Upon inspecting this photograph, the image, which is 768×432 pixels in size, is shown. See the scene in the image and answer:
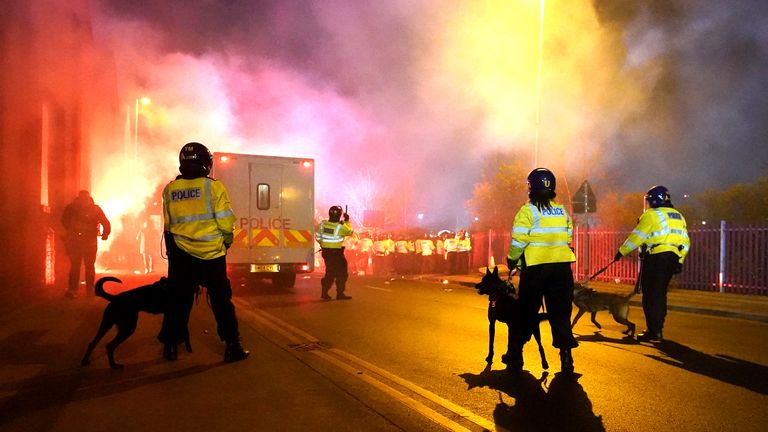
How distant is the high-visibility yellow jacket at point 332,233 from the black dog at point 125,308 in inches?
228

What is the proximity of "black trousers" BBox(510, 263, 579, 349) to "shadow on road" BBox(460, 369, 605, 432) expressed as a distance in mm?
360

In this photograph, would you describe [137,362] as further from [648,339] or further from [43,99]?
[43,99]

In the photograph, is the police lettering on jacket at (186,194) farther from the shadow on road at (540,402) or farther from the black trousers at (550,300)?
the black trousers at (550,300)

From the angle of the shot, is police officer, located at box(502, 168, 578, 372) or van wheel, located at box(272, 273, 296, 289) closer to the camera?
police officer, located at box(502, 168, 578, 372)

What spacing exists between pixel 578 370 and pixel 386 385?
1857 millimetres

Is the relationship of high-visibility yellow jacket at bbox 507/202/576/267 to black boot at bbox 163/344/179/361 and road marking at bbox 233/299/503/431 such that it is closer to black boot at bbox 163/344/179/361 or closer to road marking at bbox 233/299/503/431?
Result: road marking at bbox 233/299/503/431

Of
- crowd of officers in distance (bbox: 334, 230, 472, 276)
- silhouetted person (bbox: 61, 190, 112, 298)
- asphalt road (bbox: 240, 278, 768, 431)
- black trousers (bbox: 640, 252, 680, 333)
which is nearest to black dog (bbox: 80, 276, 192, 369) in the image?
asphalt road (bbox: 240, 278, 768, 431)

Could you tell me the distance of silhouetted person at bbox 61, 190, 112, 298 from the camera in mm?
10891

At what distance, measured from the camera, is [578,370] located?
5.47 m

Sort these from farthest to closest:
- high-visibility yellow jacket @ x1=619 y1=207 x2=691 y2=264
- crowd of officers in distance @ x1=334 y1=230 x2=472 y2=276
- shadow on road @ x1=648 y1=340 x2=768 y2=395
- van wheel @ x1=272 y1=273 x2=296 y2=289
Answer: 1. crowd of officers in distance @ x1=334 y1=230 x2=472 y2=276
2. van wheel @ x1=272 y1=273 x2=296 y2=289
3. high-visibility yellow jacket @ x1=619 y1=207 x2=691 y2=264
4. shadow on road @ x1=648 y1=340 x2=768 y2=395

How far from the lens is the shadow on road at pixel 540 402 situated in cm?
394

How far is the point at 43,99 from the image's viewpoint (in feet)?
37.4

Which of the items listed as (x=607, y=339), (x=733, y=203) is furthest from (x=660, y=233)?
(x=733, y=203)

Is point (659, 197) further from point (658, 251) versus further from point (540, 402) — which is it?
point (540, 402)
